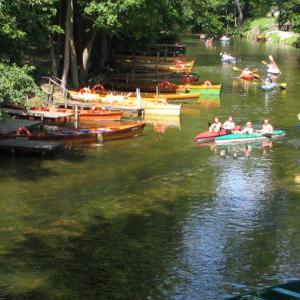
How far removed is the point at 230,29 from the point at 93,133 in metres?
95.6

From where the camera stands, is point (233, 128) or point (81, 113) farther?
point (81, 113)

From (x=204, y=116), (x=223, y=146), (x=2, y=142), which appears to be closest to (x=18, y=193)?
(x=2, y=142)

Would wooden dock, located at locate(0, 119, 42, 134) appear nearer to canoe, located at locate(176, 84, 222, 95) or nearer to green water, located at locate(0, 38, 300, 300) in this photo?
green water, located at locate(0, 38, 300, 300)

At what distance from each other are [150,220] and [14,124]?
1384 centimetres

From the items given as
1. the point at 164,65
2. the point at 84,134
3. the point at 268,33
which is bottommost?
the point at 84,134

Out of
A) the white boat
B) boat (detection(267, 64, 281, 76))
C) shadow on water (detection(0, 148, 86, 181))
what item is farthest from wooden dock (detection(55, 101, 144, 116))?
boat (detection(267, 64, 281, 76))

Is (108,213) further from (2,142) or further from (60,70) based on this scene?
(60,70)

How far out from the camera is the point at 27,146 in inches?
1161

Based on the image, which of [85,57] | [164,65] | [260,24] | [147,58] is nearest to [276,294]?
[85,57]

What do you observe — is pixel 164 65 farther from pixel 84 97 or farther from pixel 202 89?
pixel 84 97

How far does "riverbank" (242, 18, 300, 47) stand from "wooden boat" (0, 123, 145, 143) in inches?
2664

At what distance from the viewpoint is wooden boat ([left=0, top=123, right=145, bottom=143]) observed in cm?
3095

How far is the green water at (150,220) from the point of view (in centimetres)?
1712

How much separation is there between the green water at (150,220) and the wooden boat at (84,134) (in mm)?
703
